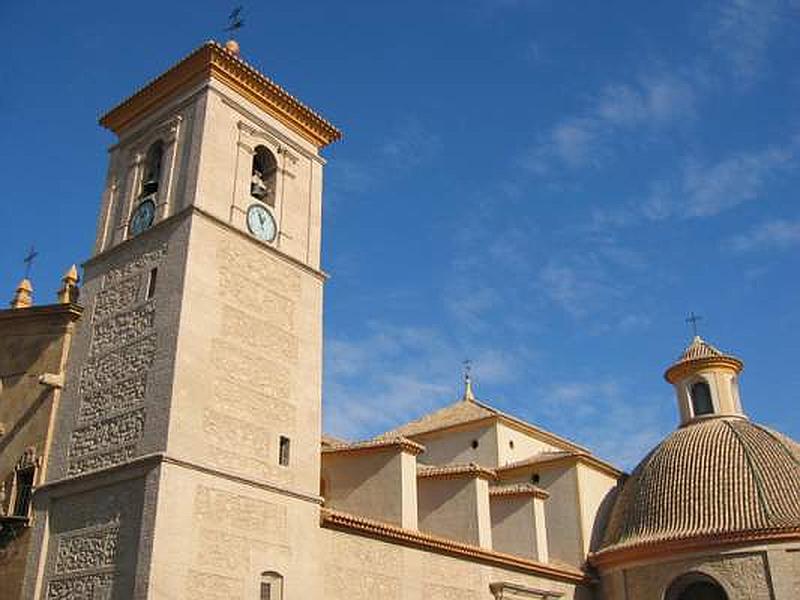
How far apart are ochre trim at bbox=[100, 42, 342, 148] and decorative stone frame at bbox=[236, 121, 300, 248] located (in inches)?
24.4

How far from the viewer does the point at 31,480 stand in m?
14.1

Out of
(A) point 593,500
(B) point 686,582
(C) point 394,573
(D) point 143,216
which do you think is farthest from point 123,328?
(B) point 686,582

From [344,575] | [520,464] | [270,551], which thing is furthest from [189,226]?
[520,464]

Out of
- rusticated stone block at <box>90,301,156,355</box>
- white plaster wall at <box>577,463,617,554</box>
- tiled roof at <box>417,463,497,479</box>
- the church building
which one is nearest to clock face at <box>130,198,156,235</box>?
the church building

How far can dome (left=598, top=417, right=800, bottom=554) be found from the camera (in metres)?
18.4

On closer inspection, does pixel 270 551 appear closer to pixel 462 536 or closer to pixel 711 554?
pixel 462 536

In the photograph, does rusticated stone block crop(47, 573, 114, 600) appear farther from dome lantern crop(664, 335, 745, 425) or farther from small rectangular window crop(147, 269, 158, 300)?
dome lantern crop(664, 335, 745, 425)

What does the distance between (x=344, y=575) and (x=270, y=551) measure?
167cm

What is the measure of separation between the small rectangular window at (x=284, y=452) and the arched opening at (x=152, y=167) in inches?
202

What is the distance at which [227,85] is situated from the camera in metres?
15.7

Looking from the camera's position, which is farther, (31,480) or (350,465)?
(350,465)

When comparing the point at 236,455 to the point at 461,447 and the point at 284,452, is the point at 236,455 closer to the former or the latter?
the point at 284,452

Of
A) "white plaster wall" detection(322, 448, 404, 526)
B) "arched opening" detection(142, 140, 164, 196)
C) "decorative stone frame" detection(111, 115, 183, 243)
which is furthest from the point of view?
"white plaster wall" detection(322, 448, 404, 526)

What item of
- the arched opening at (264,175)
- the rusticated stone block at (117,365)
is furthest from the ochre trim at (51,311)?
the arched opening at (264,175)
